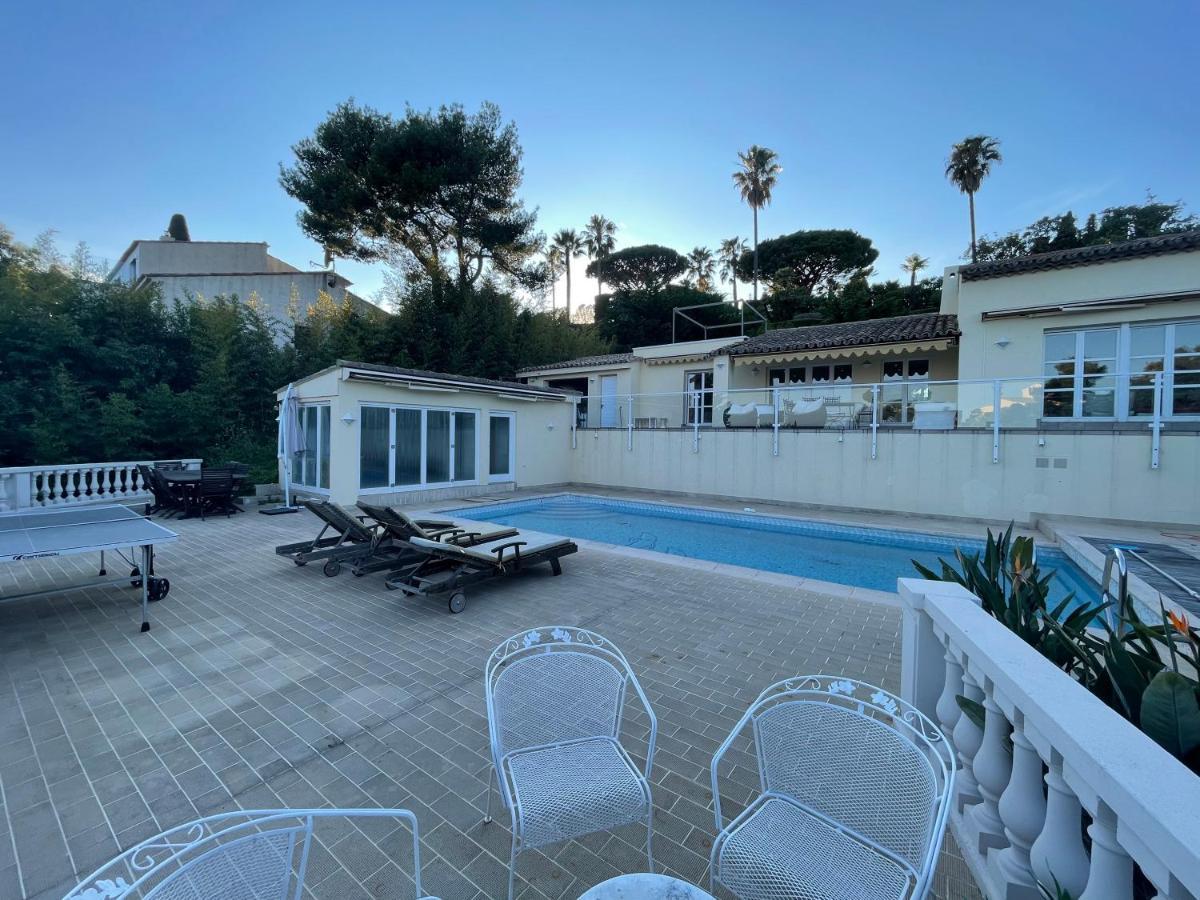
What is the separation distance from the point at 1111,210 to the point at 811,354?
918 inches

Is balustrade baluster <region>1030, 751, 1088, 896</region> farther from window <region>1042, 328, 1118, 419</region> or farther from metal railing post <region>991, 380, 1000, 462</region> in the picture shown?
window <region>1042, 328, 1118, 419</region>

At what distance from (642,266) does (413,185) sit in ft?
77.1

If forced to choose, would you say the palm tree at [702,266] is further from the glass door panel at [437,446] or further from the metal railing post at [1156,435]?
the metal railing post at [1156,435]

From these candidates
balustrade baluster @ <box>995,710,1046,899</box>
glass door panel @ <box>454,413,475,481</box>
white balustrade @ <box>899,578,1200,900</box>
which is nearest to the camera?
white balustrade @ <box>899,578,1200,900</box>

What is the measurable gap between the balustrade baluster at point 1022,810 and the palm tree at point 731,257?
39181 millimetres

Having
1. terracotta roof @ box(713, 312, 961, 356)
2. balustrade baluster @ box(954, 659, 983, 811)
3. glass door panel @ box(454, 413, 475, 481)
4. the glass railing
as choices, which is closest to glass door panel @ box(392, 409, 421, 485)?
glass door panel @ box(454, 413, 475, 481)

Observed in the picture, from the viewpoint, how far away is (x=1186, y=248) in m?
11.2

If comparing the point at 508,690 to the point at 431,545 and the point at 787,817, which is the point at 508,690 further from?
the point at 431,545

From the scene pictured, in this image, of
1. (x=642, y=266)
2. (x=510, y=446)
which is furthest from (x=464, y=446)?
(x=642, y=266)

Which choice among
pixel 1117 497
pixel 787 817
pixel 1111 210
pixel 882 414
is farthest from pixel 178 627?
pixel 1111 210

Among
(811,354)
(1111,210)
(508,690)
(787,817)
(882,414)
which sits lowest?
(787,817)

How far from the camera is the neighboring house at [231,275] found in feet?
65.5

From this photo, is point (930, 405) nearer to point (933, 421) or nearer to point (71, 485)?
point (933, 421)

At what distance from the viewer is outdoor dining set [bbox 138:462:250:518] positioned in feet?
35.1
